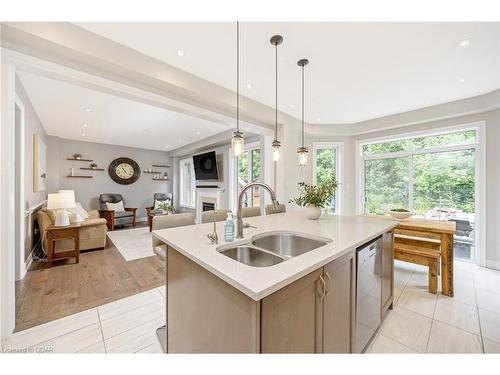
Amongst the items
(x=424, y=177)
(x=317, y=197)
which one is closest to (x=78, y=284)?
(x=317, y=197)

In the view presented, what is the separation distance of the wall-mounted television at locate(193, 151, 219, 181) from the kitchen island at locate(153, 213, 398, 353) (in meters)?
4.49

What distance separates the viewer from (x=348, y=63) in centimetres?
227

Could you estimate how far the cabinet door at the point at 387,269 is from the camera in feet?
5.72

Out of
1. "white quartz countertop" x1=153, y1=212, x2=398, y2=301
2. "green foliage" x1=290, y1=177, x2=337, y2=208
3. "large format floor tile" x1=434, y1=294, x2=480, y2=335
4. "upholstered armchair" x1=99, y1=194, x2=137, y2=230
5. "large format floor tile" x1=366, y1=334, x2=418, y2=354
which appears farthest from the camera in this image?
"upholstered armchair" x1=99, y1=194, x2=137, y2=230

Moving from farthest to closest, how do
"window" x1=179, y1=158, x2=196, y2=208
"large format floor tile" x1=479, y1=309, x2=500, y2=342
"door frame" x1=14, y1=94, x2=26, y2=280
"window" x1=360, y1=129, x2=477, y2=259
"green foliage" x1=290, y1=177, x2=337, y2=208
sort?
1. "window" x1=179, y1=158, x2=196, y2=208
2. "window" x1=360, y1=129, x2=477, y2=259
3. "door frame" x1=14, y1=94, x2=26, y2=280
4. "green foliage" x1=290, y1=177, x2=337, y2=208
5. "large format floor tile" x1=479, y1=309, x2=500, y2=342

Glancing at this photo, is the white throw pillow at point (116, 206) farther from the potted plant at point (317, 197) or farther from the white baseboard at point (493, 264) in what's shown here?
the white baseboard at point (493, 264)

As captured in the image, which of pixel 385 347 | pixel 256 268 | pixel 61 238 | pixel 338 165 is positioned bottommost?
pixel 385 347

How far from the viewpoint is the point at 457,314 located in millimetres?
1952

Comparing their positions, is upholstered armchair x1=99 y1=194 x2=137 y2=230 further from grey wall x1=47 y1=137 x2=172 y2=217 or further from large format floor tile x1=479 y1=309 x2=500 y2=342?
large format floor tile x1=479 y1=309 x2=500 y2=342

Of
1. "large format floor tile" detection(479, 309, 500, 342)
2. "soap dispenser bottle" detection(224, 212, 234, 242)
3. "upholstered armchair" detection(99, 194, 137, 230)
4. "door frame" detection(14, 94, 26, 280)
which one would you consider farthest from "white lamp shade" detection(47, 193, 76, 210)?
"large format floor tile" detection(479, 309, 500, 342)

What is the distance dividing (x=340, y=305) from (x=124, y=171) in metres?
7.35

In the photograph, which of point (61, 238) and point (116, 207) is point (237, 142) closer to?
point (61, 238)

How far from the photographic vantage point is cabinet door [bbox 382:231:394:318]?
1742 mm

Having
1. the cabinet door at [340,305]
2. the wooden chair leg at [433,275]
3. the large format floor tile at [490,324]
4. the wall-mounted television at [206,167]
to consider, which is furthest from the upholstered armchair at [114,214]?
the large format floor tile at [490,324]
